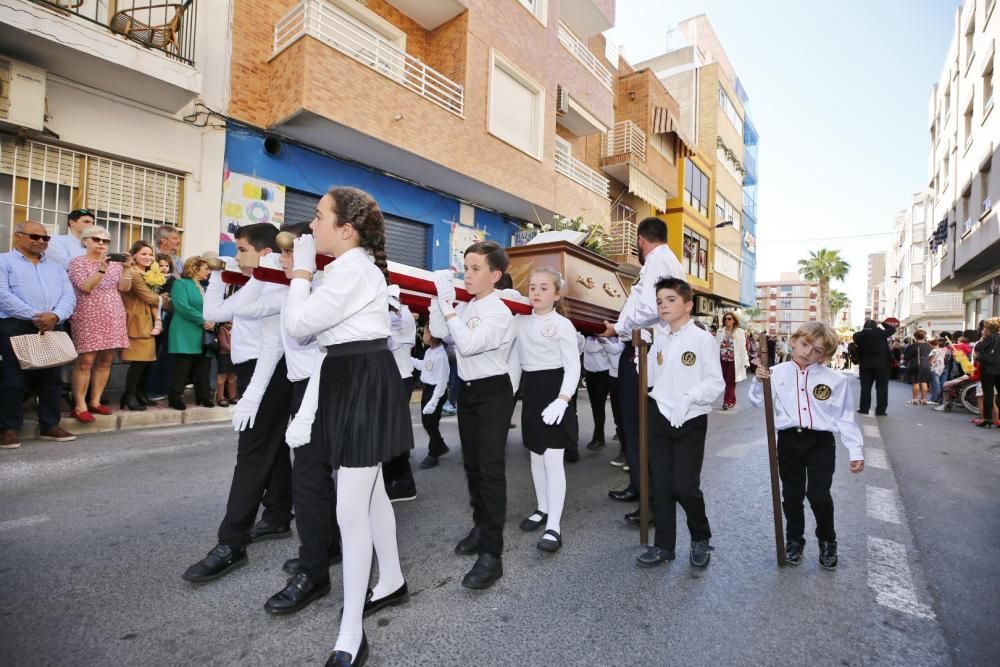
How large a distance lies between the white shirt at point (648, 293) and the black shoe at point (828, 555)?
5.68ft

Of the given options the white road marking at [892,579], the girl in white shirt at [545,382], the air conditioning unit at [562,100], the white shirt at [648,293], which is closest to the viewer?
the white road marking at [892,579]

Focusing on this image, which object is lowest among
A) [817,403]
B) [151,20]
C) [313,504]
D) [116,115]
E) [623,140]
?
[313,504]

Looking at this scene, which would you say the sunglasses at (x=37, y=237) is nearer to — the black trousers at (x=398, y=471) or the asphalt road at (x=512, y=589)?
the asphalt road at (x=512, y=589)

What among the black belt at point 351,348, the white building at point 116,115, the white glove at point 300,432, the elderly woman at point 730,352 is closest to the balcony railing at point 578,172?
the elderly woman at point 730,352

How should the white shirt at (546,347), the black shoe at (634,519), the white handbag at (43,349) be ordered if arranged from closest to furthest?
the white shirt at (546,347)
the black shoe at (634,519)
the white handbag at (43,349)

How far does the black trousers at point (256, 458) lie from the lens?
2820 mm

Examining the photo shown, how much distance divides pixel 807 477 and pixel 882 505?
68.9 inches

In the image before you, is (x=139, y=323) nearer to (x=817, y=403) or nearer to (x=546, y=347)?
(x=546, y=347)

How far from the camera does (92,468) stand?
4.51m

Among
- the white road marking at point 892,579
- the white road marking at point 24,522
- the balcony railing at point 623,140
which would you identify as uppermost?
the balcony railing at point 623,140

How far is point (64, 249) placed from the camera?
20.5 ft

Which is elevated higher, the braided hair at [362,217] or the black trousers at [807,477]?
the braided hair at [362,217]

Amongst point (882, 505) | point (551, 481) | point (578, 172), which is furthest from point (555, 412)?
point (578, 172)

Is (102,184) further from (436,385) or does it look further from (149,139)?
(436,385)
